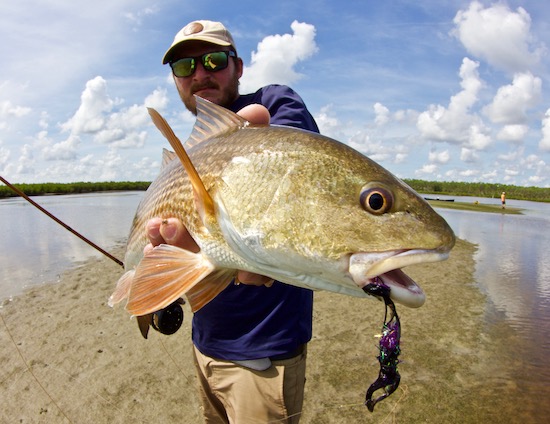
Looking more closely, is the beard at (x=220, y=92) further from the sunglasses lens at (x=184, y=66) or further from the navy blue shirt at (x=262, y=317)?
the navy blue shirt at (x=262, y=317)

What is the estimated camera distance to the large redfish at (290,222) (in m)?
1.44

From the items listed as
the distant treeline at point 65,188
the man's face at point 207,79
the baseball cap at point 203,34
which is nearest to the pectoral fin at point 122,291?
the man's face at point 207,79

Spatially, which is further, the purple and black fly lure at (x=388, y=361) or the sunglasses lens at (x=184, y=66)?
the sunglasses lens at (x=184, y=66)

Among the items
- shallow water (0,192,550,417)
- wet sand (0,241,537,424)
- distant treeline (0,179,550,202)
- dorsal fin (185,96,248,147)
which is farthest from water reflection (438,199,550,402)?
distant treeline (0,179,550,202)

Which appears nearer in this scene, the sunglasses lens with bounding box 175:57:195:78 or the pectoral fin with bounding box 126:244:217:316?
the pectoral fin with bounding box 126:244:217:316

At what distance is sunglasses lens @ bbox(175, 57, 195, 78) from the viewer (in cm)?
316

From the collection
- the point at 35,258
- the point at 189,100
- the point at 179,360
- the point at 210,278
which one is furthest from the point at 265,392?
the point at 35,258

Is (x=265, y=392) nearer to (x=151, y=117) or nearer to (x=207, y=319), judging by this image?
(x=207, y=319)

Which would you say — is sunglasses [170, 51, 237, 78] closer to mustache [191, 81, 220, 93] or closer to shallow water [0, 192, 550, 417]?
mustache [191, 81, 220, 93]

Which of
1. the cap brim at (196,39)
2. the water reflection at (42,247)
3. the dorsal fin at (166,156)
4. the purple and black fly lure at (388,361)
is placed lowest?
the water reflection at (42,247)

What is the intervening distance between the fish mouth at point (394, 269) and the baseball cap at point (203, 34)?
90.9 inches

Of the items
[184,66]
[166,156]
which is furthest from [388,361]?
[184,66]

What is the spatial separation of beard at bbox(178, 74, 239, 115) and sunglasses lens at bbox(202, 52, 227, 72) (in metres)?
0.11

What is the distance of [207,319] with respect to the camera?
8.99ft
